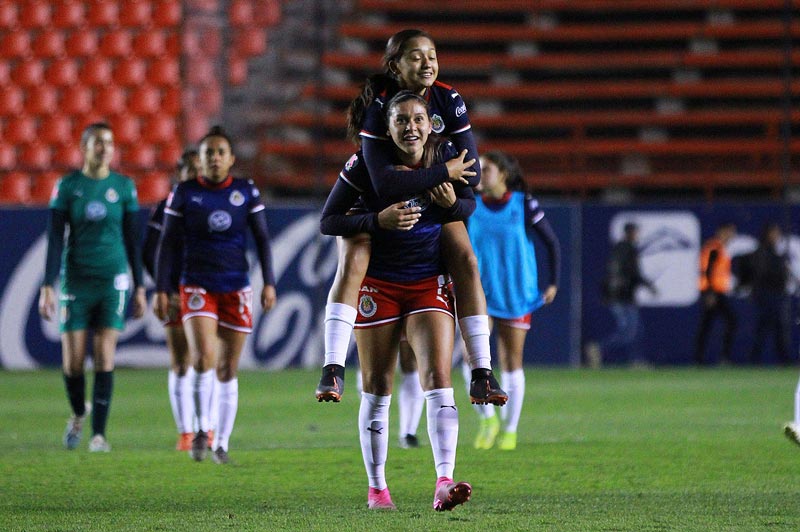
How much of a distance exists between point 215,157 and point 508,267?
7.38 feet

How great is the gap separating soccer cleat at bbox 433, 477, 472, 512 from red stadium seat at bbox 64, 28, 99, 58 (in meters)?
16.0

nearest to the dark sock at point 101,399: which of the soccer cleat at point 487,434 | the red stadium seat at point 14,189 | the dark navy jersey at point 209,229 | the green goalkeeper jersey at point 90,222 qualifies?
the green goalkeeper jersey at point 90,222

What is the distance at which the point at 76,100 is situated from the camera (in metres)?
20.3

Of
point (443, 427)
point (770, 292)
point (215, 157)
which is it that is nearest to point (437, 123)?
point (443, 427)

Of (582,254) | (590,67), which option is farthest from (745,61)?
(582,254)

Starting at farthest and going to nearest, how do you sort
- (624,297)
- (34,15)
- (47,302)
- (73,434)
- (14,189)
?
(34,15)
(14,189)
(624,297)
(73,434)
(47,302)

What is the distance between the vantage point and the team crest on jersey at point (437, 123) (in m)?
6.11

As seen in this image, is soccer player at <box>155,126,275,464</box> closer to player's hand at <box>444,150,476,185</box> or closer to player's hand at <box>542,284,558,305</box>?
player's hand at <box>542,284,558,305</box>

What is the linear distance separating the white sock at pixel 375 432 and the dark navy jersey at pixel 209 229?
246cm

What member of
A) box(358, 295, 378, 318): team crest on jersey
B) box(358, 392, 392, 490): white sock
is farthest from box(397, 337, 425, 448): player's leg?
box(358, 295, 378, 318): team crest on jersey

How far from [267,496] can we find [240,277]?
202 centimetres

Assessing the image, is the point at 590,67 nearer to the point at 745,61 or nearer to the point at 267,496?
the point at 745,61

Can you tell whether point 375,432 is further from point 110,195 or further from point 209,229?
point 110,195

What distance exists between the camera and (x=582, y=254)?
17.9m
